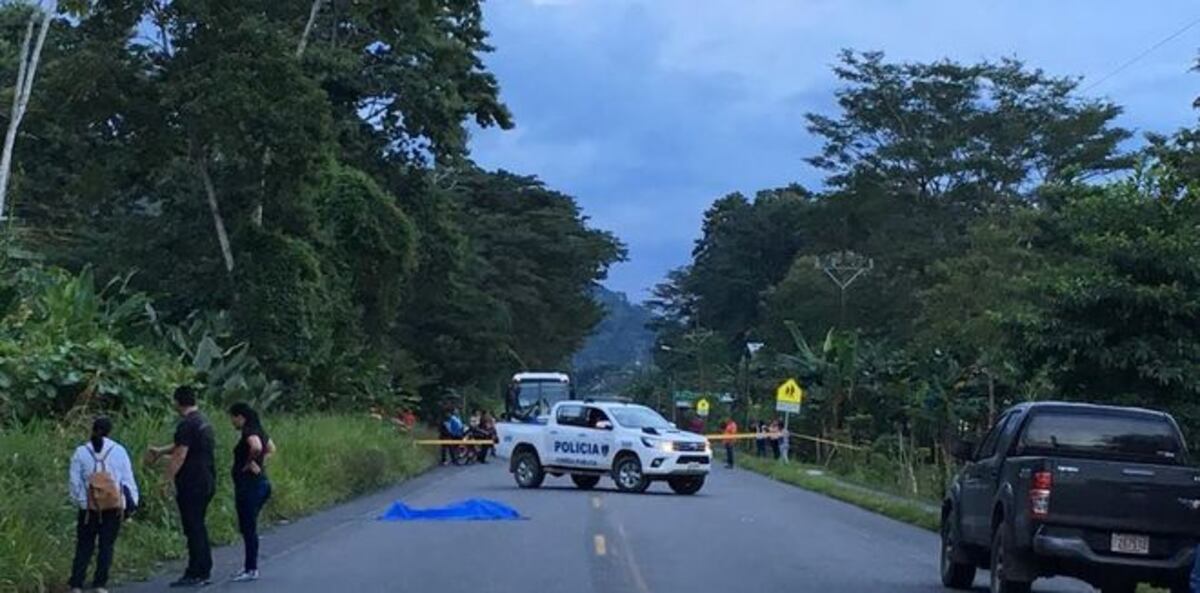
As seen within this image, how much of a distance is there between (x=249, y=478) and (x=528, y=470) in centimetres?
Result: 2003

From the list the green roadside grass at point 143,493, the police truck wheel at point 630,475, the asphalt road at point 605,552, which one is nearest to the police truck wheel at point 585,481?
the police truck wheel at point 630,475

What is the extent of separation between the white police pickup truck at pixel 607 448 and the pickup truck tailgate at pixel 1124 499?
19911mm

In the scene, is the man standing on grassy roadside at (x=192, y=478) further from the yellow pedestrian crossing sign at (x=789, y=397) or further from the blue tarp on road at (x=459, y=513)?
the yellow pedestrian crossing sign at (x=789, y=397)

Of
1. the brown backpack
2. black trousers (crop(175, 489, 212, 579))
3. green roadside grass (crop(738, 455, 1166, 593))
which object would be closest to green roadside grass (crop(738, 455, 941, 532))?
green roadside grass (crop(738, 455, 1166, 593))

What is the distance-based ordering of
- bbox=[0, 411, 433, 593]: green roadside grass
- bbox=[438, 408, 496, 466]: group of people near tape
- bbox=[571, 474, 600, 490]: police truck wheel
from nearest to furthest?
bbox=[0, 411, 433, 593]: green roadside grass, bbox=[571, 474, 600, 490]: police truck wheel, bbox=[438, 408, 496, 466]: group of people near tape

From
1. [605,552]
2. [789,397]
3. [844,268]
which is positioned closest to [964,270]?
[789,397]

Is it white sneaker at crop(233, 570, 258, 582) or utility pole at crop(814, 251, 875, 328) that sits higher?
utility pole at crop(814, 251, 875, 328)

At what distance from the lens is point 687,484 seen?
35.2m

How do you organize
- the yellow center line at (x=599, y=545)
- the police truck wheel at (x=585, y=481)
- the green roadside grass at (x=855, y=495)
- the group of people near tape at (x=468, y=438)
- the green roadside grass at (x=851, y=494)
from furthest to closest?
the group of people near tape at (x=468, y=438), the police truck wheel at (x=585, y=481), the green roadside grass at (x=851, y=494), the green roadside grass at (x=855, y=495), the yellow center line at (x=599, y=545)

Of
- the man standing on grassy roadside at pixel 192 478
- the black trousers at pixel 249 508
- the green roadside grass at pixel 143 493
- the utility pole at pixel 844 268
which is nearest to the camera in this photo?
the green roadside grass at pixel 143 493

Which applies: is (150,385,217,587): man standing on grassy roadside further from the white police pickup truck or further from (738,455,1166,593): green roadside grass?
the white police pickup truck

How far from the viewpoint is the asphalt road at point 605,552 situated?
54.0 feet

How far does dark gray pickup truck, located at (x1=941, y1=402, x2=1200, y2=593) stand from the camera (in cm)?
1447

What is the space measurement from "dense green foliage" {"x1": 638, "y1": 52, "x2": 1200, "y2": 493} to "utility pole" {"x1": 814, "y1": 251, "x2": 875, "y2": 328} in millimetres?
195
